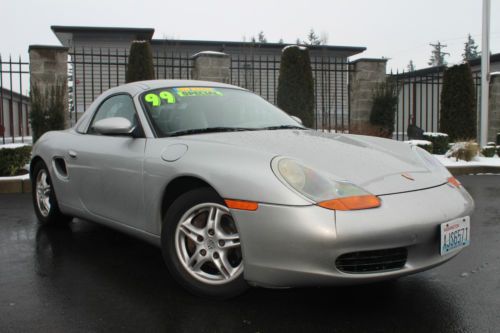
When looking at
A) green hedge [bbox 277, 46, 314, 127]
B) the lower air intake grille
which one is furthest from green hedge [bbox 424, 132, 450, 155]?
the lower air intake grille

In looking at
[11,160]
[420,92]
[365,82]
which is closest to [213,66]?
[365,82]

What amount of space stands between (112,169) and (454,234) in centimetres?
224

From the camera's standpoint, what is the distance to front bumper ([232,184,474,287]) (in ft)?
7.80

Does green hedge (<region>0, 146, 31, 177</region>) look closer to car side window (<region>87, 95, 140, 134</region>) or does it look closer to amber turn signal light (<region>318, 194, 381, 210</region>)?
car side window (<region>87, 95, 140, 134</region>)

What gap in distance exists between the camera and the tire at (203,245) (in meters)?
2.73

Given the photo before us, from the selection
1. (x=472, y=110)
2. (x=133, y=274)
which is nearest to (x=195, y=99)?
(x=133, y=274)

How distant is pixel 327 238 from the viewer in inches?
92.8

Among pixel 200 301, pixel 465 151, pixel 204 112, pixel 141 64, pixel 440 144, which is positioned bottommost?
pixel 200 301

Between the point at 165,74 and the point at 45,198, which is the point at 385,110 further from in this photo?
the point at 45,198

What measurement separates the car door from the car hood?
456 mm

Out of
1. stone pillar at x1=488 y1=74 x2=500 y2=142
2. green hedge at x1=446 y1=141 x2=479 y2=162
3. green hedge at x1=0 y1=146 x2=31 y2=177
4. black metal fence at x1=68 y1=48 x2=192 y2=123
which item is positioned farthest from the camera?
black metal fence at x1=68 y1=48 x2=192 y2=123

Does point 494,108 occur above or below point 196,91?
above

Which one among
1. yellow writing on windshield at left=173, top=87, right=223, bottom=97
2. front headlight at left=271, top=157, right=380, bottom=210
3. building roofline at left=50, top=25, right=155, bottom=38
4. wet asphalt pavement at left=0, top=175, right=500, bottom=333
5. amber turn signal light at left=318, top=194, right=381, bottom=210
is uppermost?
building roofline at left=50, top=25, right=155, bottom=38

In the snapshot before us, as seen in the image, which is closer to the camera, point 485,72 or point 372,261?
point 372,261
